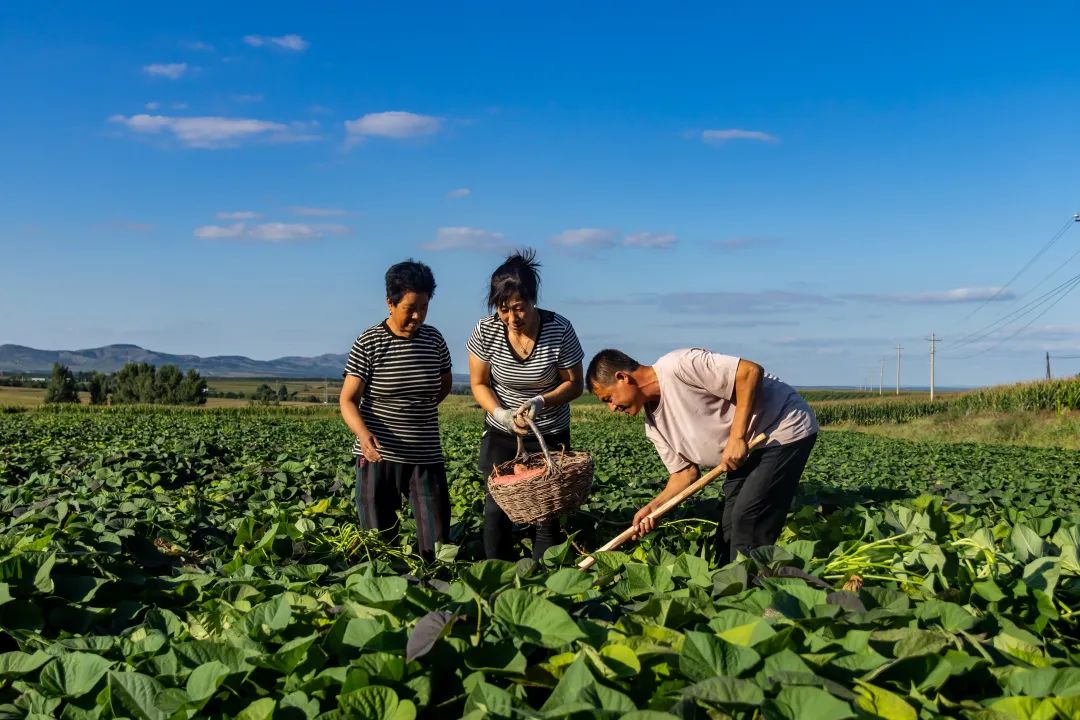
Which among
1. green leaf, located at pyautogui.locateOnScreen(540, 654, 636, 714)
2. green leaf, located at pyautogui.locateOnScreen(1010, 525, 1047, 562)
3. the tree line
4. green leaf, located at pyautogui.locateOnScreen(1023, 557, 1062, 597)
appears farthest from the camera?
the tree line

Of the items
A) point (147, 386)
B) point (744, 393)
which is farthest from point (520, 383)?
point (147, 386)

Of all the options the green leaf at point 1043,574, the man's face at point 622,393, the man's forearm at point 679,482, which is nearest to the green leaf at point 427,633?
the green leaf at point 1043,574

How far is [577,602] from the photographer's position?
2.37m

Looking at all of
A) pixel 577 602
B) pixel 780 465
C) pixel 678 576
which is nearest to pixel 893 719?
pixel 577 602

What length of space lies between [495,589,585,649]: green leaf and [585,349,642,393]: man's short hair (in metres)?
2.08

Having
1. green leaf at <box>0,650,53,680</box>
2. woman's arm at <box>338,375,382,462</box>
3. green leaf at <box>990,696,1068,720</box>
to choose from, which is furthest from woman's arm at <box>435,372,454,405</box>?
green leaf at <box>990,696,1068,720</box>

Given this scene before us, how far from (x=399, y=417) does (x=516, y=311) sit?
2.87 ft

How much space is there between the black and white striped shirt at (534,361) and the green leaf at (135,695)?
2991 mm

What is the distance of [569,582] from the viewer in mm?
2338

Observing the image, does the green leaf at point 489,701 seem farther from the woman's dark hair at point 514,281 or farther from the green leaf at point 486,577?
the woman's dark hair at point 514,281

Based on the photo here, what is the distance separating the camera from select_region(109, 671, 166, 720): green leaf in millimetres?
1864

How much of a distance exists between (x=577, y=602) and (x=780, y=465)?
2190mm

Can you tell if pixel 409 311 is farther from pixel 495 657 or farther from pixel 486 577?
pixel 495 657

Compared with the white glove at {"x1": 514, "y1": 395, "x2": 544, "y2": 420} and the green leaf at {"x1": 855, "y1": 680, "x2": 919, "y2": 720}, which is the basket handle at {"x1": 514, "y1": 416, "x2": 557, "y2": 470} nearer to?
the white glove at {"x1": 514, "y1": 395, "x2": 544, "y2": 420}
